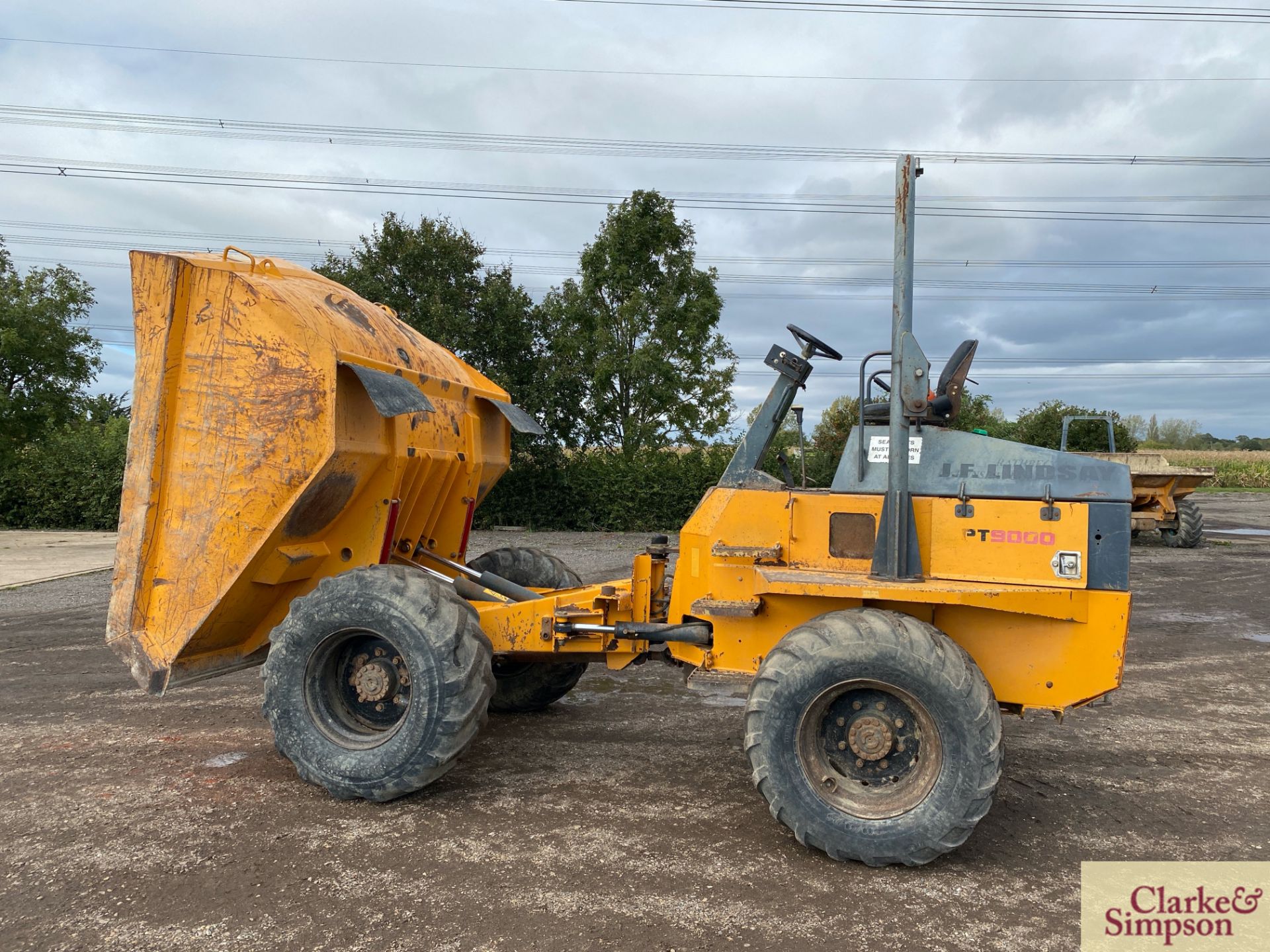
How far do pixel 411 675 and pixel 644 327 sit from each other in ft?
55.2

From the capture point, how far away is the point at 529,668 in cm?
645

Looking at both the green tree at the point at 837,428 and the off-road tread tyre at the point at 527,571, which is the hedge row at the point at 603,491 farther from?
the off-road tread tyre at the point at 527,571

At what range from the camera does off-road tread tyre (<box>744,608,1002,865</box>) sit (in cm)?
397

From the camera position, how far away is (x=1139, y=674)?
8078 millimetres

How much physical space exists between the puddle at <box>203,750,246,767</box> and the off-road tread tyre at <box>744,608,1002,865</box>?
10.6 ft

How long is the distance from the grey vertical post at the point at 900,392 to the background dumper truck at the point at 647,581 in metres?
0.01

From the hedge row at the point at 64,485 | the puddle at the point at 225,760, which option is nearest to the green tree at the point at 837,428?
the puddle at the point at 225,760

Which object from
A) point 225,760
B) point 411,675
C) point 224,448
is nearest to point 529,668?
point 411,675

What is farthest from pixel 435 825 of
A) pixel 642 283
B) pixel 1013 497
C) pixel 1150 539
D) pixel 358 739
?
pixel 1150 539

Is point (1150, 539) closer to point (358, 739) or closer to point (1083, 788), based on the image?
point (1083, 788)

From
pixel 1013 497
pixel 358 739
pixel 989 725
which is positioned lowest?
pixel 358 739

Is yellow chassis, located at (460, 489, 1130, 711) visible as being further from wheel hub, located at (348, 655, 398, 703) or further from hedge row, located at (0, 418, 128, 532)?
hedge row, located at (0, 418, 128, 532)

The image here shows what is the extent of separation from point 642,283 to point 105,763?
1754cm

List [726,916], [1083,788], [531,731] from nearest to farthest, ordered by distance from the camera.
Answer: [726,916] < [1083,788] < [531,731]
